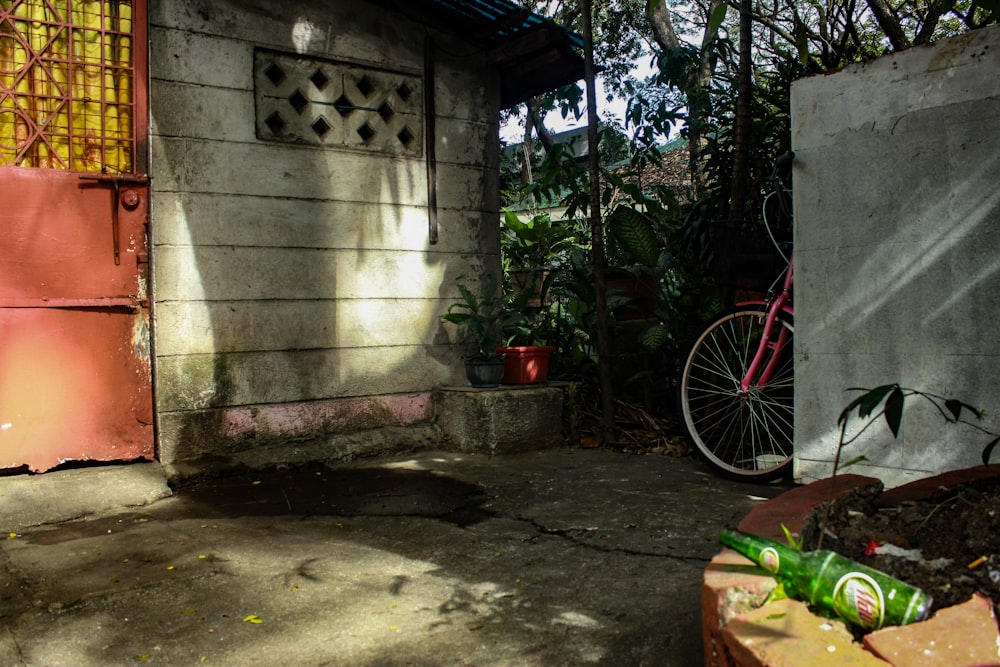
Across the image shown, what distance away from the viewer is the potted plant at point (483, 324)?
5.12 metres

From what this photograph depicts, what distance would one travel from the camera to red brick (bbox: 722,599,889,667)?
140 cm

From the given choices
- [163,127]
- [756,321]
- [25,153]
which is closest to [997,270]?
[756,321]

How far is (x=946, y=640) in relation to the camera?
1.41m

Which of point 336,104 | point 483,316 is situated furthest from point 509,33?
point 483,316

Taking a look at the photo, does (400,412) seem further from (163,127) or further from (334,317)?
A: (163,127)

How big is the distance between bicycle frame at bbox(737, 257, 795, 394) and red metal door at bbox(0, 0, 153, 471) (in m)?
3.20

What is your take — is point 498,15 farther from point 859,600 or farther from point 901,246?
point 859,600

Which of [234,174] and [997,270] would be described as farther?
[234,174]

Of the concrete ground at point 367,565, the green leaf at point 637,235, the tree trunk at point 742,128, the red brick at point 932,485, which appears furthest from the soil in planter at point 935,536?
the green leaf at point 637,235

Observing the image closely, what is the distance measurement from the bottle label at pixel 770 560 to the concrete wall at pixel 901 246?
200cm

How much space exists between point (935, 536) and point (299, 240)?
3.77m

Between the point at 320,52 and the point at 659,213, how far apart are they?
2.78 m

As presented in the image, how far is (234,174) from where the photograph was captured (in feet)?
15.2

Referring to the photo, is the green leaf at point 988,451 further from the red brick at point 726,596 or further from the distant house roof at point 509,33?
the distant house roof at point 509,33
